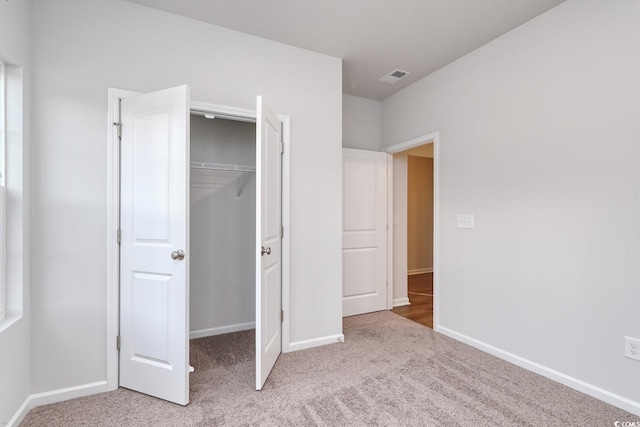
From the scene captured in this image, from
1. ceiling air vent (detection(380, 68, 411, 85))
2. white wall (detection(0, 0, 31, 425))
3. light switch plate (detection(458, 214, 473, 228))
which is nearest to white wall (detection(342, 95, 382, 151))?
ceiling air vent (detection(380, 68, 411, 85))

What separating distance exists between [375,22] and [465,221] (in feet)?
6.36

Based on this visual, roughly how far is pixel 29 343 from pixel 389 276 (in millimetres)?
3444

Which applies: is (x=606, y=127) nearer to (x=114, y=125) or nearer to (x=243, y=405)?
(x=243, y=405)

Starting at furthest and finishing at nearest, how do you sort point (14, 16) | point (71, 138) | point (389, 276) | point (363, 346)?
point (389, 276) < point (363, 346) < point (71, 138) < point (14, 16)

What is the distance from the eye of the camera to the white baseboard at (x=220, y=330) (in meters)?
3.13

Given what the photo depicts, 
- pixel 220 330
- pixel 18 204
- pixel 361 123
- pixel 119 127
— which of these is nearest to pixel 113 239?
pixel 18 204

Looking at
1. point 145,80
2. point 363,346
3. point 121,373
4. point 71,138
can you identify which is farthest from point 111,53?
point 363,346

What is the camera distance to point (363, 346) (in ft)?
9.47

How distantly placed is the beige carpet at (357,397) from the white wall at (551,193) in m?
0.32

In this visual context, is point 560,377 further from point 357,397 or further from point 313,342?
point 313,342

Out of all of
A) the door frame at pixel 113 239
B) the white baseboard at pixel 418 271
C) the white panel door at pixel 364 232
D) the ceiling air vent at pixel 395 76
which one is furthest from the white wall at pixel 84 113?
the white baseboard at pixel 418 271

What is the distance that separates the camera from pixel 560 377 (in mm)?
2250

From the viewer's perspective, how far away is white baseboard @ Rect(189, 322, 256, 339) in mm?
3131

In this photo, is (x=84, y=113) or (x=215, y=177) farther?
(x=215, y=177)
